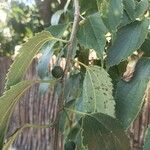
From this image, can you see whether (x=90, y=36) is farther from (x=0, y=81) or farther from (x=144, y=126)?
(x=0, y=81)

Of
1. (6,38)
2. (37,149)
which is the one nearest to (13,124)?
(37,149)

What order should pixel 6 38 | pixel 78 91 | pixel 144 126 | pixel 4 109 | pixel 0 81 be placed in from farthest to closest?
pixel 6 38 < pixel 0 81 < pixel 144 126 < pixel 78 91 < pixel 4 109

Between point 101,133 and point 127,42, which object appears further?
point 127,42

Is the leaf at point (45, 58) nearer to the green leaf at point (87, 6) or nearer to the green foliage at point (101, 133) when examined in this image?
the green leaf at point (87, 6)

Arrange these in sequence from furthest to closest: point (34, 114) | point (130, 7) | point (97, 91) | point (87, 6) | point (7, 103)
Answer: point (34, 114), point (87, 6), point (130, 7), point (97, 91), point (7, 103)

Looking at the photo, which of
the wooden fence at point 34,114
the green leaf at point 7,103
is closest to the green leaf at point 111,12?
the green leaf at point 7,103

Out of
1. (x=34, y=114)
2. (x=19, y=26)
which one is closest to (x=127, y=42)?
(x=34, y=114)

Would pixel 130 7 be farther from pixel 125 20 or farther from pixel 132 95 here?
pixel 132 95
